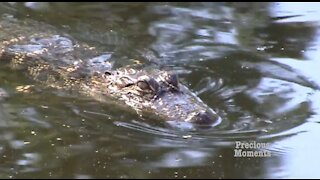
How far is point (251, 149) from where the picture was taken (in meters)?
4.86

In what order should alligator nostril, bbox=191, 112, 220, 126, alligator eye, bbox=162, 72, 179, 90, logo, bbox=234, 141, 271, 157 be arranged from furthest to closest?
alligator eye, bbox=162, 72, 179, 90 < alligator nostril, bbox=191, 112, 220, 126 < logo, bbox=234, 141, 271, 157

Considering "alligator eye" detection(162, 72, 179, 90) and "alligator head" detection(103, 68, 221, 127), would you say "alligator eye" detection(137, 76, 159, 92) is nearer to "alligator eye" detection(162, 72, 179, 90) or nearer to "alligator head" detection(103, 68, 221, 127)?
"alligator head" detection(103, 68, 221, 127)

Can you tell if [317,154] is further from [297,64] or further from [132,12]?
Result: [132,12]

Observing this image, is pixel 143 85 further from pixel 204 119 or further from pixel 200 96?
pixel 204 119

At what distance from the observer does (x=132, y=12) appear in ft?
29.0

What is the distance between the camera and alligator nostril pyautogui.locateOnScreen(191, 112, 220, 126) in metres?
5.24

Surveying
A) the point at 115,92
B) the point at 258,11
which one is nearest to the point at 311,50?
the point at 258,11

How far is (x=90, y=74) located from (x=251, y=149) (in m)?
2.40

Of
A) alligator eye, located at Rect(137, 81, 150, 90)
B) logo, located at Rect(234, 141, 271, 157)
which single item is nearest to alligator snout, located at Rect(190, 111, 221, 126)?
logo, located at Rect(234, 141, 271, 157)

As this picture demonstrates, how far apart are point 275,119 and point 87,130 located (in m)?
1.53

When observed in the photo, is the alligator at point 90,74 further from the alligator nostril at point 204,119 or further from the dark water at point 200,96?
the dark water at point 200,96

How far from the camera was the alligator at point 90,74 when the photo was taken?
5.64m

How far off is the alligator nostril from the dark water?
0.13 meters

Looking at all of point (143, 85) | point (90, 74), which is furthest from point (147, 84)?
point (90, 74)
